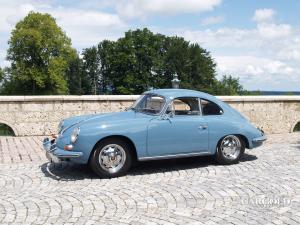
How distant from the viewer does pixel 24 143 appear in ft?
33.0

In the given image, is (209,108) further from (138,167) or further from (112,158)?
(112,158)

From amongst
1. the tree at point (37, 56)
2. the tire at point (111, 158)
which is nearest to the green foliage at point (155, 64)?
the tree at point (37, 56)

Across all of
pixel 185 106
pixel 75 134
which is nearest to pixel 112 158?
pixel 75 134

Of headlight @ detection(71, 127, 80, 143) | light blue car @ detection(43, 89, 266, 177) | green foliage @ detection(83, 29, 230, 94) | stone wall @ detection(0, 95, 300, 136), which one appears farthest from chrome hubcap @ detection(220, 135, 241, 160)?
green foliage @ detection(83, 29, 230, 94)

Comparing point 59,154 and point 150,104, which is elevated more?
point 150,104

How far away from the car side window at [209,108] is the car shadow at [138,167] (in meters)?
0.93

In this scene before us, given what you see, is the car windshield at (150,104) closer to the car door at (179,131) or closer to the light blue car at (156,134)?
the light blue car at (156,134)

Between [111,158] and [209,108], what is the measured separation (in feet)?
6.95

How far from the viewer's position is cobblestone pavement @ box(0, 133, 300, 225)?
4.68 meters

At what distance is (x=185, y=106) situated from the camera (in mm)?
7445

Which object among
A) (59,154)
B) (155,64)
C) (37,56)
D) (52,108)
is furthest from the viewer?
(155,64)

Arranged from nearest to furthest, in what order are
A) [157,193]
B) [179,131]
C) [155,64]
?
1. [157,193]
2. [179,131]
3. [155,64]

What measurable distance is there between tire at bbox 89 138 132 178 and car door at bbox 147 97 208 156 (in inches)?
16.2

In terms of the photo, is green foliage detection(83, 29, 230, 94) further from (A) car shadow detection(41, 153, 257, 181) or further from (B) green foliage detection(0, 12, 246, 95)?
(A) car shadow detection(41, 153, 257, 181)
